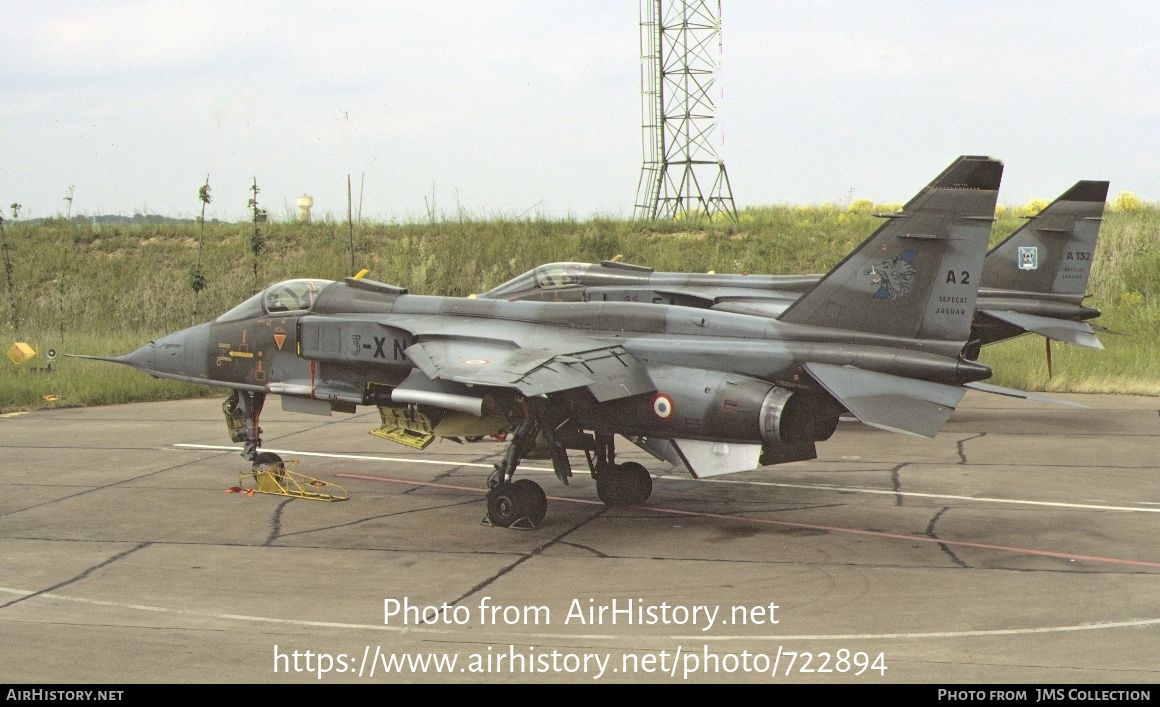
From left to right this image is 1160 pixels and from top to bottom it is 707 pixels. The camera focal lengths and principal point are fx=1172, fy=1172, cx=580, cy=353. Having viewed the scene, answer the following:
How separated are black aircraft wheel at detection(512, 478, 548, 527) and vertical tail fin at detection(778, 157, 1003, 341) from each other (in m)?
3.81

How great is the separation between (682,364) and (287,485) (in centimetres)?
635

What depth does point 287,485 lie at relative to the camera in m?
16.2

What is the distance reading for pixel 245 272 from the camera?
44812 mm

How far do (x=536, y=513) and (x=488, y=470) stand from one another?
421 centimetres

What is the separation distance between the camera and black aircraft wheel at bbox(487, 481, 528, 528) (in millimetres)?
13156

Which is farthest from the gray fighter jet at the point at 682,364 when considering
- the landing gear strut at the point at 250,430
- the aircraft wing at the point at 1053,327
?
the aircraft wing at the point at 1053,327

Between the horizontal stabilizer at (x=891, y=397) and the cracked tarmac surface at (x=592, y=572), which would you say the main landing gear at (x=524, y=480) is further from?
the horizontal stabilizer at (x=891, y=397)

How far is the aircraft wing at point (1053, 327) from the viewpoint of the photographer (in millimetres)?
20844

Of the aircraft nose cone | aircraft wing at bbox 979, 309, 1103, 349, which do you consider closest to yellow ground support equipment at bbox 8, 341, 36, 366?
the aircraft nose cone

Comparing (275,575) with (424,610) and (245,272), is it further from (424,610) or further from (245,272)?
(245,272)

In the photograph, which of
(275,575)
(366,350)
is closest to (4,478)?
(366,350)

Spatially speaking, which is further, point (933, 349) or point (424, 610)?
point (933, 349)

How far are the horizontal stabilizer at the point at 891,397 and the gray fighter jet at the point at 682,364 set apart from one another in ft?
0.06

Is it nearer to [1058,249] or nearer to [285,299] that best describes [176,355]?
[285,299]
